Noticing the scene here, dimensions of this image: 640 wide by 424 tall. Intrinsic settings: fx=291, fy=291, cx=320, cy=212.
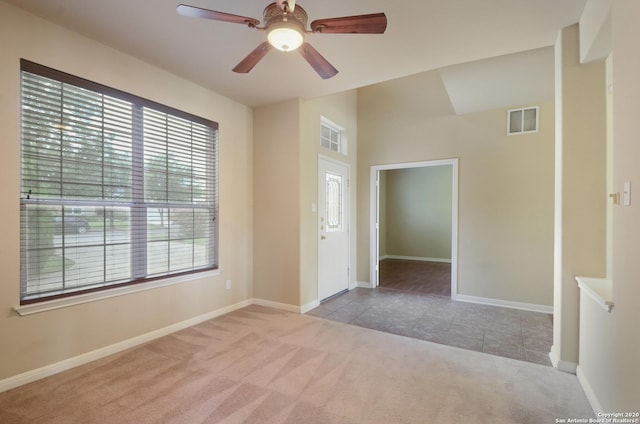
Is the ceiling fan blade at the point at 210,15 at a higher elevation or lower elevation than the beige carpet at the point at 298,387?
higher

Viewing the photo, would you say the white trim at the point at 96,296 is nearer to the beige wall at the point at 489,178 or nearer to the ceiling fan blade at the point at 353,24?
the ceiling fan blade at the point at 353,24

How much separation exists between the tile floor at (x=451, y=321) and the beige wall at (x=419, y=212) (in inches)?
138

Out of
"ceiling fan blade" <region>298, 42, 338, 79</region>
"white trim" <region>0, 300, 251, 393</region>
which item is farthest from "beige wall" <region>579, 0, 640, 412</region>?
"white trim" <region>0, 300, 251, 393</region>

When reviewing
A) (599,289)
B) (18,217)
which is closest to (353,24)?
(599,289)

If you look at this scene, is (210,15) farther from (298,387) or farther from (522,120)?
(522,120)

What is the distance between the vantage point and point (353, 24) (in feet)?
5.52

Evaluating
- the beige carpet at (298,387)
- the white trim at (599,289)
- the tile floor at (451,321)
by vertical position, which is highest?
the white trim at (599,289)

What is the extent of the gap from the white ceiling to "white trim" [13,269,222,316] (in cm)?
222

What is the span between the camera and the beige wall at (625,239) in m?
1.35

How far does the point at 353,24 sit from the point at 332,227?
3.17 metres

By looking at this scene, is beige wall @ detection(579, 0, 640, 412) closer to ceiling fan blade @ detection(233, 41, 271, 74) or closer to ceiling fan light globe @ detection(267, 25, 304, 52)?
ceiling fan light globe @ detection(267, 25, 304, 52)

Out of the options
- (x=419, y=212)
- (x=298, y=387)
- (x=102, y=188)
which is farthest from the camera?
(x=419, y=212)

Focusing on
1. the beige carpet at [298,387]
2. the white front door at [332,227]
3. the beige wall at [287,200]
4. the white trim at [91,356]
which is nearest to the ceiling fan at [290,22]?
the beige wall at [287,200]

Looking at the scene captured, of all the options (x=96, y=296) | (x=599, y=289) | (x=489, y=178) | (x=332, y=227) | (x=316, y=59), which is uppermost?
(x=316, y=59)
